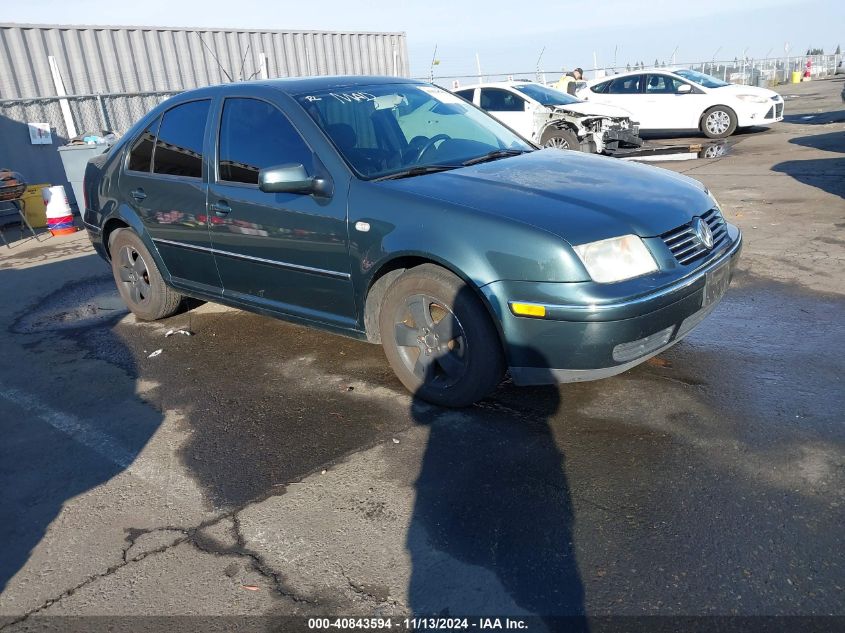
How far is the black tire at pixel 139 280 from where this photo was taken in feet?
18.4

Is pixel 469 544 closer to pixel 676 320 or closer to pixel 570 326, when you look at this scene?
pixel 570 326

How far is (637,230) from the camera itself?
342 centimetres

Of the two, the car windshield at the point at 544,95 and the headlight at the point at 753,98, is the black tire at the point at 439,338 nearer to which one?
the car windshield at the point at 544,95

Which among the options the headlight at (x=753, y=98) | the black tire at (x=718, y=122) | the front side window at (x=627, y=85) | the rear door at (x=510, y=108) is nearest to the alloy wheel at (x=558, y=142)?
the rear door at (x=510, y=108)

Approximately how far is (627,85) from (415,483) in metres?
14.8

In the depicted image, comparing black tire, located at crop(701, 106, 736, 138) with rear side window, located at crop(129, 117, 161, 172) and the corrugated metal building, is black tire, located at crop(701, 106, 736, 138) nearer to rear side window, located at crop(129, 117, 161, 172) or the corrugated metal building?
the corrugated metal building

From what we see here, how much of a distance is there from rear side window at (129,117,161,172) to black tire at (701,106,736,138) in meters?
13.3

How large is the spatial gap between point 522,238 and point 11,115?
38.0 feet

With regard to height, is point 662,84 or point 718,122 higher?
point 662,84

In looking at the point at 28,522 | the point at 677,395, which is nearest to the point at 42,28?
the point at 28,522

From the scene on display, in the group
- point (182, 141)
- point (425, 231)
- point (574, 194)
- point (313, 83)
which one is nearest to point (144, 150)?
point (182, 141)

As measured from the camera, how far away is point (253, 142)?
4496mm

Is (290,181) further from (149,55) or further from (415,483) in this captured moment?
(149,55)

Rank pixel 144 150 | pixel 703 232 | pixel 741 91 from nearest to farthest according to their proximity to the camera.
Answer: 1. pixel 703 232
2. pixel 144 150
3. pixel 741 91
